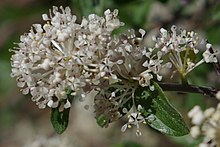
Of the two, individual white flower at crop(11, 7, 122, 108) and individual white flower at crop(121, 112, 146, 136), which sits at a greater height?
individual white flower at crop(11, 7, 122, 108)

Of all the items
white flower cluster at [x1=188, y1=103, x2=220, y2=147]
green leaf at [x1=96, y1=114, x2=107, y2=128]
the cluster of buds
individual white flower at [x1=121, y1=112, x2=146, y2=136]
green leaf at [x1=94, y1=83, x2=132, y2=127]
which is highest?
the cluster of buds

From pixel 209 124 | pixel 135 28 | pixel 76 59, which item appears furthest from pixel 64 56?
pixel 135 28

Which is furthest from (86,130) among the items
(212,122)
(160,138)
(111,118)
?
(212,122)

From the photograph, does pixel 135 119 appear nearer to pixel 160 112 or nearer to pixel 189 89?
pixel 160 112

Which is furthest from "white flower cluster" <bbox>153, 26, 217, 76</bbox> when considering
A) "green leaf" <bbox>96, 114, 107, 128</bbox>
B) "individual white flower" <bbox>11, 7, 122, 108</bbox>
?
"green leaf" <bbox>96, 114, 107, 128</bbox>

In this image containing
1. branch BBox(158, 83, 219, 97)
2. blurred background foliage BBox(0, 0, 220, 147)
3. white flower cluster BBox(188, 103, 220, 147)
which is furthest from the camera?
blurred background foliage BBox(0, 0, 220, 147)

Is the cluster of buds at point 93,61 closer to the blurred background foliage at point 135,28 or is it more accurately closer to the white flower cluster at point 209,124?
the white flower cluster at point 209,124

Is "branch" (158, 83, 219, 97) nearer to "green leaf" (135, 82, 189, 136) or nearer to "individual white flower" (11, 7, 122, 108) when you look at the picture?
"green leaf" (135, 82, 189, 136)

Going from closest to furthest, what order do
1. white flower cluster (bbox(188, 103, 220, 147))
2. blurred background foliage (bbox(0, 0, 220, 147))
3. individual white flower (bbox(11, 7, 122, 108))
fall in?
white flower cluster (bbox(188, 103, 220, 147)), individual white flower (bbox(11, 7, 122, 108)), blurred background foliage (bbox(0, 0, 220, 147))
